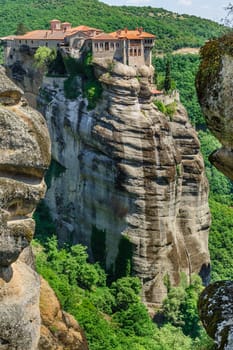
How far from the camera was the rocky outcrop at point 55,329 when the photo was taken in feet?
44.5

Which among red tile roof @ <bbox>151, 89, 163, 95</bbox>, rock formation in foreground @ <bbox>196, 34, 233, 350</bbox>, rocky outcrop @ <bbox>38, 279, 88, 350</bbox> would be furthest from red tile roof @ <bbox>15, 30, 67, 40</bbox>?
rock formation in foreground @ <bbox>196, 34, 233, 350</bbox>

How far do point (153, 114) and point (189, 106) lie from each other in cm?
3243

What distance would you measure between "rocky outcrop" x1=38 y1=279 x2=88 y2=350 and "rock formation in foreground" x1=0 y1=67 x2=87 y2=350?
1.48 metres

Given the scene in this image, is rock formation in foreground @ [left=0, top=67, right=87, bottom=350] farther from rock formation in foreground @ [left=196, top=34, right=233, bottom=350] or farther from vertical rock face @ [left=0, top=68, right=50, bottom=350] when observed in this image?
rock formation in foreground @ [left=196, top=34, right=233, bottom=350]

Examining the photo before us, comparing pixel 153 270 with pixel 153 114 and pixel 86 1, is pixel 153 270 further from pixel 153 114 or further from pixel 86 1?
pixel 86 1

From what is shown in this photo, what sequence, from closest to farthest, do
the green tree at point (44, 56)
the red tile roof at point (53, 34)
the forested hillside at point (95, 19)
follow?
the red tile roof at point (53, 34) → the green tree at point (44, 56) → the forested hillside at point (95, 19)

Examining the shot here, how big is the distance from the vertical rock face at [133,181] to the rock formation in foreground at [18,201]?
2346 cm

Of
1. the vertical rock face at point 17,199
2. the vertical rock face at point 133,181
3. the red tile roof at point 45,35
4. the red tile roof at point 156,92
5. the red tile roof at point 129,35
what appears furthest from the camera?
the red tile roof at point 45,35

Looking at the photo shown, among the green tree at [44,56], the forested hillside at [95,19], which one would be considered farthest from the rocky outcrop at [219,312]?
the forested hillside at [95,19]

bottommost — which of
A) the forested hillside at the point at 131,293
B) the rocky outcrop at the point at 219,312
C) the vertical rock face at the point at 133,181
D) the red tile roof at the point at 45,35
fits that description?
the forested hillside at the point at 131,293

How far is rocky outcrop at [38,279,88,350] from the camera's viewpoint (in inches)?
534

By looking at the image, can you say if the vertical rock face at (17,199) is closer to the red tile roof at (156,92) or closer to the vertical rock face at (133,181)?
the vertical rock face at (133,181)

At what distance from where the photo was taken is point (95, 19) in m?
76.6

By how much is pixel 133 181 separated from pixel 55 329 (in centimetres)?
2188
